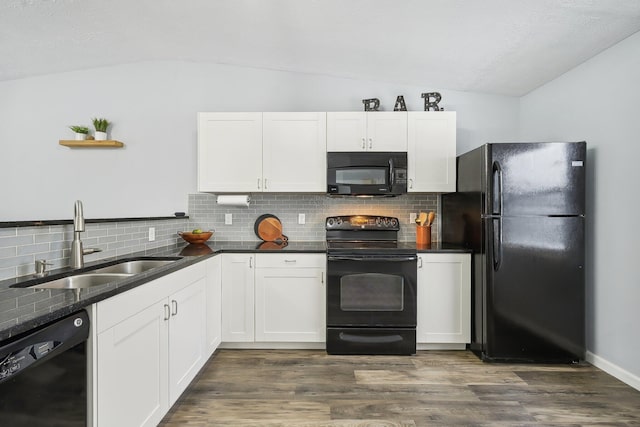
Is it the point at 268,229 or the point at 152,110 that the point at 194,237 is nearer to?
the point at 268,229

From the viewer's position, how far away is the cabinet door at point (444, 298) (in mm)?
3084

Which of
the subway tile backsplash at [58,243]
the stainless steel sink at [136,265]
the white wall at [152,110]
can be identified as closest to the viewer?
the subway tile backsplash at [58,243]

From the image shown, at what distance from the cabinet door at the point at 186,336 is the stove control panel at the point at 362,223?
142cm

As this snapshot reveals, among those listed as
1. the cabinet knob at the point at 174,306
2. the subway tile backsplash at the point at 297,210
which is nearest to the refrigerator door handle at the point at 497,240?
the subway tile backsplash at the point at 297,210

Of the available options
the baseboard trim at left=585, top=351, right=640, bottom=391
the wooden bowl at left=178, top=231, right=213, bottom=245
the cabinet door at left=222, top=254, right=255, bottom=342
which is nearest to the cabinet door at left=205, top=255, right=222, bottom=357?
the cabinet door at left=222, top=254, right=255, bottom=342

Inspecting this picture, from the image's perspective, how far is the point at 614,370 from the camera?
8.65 feet

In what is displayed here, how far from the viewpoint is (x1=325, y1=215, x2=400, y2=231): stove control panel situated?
361 centimetres

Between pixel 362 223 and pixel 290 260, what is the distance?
877mm

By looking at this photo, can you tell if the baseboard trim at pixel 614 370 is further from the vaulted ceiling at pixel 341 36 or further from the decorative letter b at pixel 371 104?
the decorative letter b at pixel 371 104

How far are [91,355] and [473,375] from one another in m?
2.39

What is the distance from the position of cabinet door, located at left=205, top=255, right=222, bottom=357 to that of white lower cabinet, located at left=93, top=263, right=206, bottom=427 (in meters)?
0.27

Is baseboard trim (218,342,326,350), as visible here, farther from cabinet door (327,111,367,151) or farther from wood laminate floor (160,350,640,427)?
cabinet door (327,111,367,151)

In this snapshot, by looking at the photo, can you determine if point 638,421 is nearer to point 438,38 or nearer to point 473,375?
point 473,375

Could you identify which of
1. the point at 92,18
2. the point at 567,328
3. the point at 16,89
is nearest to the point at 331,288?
the point at 567,328
